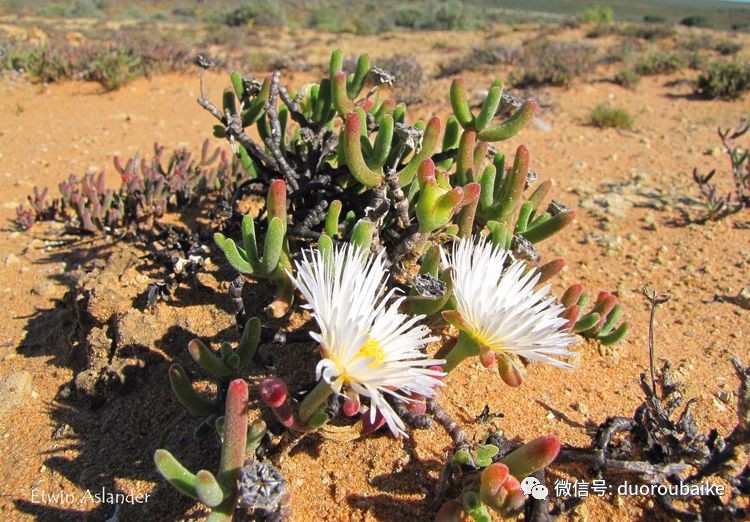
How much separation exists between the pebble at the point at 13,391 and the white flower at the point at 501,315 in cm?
155

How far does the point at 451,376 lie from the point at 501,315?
2.07 feet

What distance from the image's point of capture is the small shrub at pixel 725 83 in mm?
6312

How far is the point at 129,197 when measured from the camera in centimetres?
284

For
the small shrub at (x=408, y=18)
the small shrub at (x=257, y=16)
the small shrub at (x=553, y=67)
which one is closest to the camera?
the small shrub at (x=553, y=67)

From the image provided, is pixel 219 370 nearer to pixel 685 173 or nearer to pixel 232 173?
pixel 232 173

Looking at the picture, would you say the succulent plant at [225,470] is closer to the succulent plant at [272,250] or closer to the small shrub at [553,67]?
the succulent plant at [272,250]

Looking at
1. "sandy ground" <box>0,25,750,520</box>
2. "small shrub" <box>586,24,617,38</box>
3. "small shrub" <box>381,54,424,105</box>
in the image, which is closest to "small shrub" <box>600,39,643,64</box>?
"small shrub" <box>586,24,617,38</box>

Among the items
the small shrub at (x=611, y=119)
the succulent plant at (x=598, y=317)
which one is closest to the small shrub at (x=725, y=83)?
the small shrub at (x=611, y=119)

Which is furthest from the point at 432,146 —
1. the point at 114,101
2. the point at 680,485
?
the point at 114,101

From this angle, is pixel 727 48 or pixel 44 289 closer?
pixel 44 289

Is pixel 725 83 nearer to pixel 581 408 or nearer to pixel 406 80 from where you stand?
pixel 406 80

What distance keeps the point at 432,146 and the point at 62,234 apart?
2.09 meters

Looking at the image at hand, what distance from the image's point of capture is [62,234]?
2.81 meters

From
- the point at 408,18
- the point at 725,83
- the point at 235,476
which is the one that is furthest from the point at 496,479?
the point at 408,18
